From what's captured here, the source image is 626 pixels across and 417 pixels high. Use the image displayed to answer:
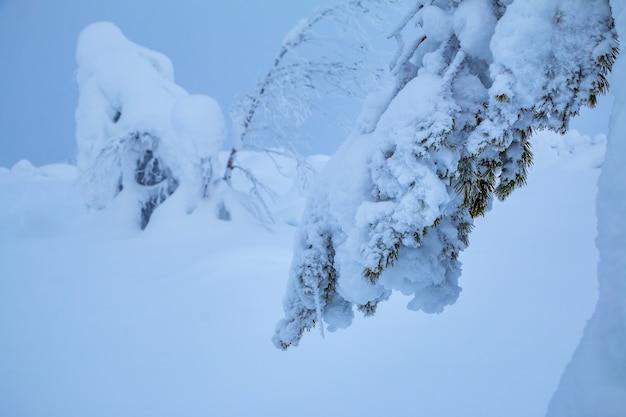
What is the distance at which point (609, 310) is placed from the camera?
132cm

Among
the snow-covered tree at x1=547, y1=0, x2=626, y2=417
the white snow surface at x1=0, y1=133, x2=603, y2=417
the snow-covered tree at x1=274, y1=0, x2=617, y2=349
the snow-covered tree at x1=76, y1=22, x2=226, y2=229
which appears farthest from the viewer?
the snow-covered tree at x1=76, y1=22, x2=226, y2=229

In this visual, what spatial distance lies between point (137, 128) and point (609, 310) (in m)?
8.52

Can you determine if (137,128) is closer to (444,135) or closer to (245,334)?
(245,334)

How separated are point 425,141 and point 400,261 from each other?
2.04 feet

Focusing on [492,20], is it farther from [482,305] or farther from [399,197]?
[482,305]

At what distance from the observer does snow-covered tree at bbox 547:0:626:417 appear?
1.24 meters

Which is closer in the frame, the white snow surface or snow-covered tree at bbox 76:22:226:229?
the white snow surface

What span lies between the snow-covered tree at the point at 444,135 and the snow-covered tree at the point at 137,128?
575cm

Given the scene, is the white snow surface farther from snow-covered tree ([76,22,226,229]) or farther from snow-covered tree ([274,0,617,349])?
snow-covered tree ([274,0,617,349])

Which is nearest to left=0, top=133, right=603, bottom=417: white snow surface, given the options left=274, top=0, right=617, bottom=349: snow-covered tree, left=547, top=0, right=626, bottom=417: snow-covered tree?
left=274, top=0, right=617, bottom=349: snow-covered tree

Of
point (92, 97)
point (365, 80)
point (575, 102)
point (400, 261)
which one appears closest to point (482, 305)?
point (400, 261)

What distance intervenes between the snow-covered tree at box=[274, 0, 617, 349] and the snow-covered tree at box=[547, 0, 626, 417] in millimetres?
209

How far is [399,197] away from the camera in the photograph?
1.73m

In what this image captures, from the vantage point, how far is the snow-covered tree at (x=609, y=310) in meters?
1.24
